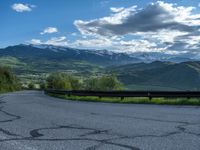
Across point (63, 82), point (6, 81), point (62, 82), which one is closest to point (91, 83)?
point (63, 82)

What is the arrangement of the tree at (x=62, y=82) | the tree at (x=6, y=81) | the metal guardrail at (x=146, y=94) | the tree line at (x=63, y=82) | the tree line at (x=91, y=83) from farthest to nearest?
the tree at (x=62, y=82), the tree line at (x=91, y=83), the tree line at (x=63, y=82), the tree at (x=6, y=81), the metal guardrail at (x=146, y=94)

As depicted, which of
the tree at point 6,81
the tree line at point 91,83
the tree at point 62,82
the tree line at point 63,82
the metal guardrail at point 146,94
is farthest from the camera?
the tree at point 62,82

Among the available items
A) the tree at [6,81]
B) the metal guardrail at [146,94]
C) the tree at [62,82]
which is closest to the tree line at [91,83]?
the tree at [62,82]

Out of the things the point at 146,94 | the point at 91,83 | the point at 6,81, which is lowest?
the point at 91,83

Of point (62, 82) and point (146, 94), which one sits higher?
point (146, 94)

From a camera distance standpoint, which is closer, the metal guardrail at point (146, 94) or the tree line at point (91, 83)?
the metal guardrail at point (146, 94)

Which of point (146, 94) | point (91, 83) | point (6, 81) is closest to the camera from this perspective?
point (146, 94)

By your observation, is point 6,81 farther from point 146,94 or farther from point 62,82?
point 146,94

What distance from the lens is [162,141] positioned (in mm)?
7691

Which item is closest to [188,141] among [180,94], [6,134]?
[6,134]

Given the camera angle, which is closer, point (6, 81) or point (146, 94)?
point (146, 94)

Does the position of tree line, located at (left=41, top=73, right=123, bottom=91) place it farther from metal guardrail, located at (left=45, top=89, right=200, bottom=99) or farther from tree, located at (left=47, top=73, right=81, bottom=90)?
metal guardrail, located at (left=45, top=89, right=200, bottom=99)

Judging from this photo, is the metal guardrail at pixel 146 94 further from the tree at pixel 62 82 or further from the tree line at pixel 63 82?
the tree at pixel 62 82

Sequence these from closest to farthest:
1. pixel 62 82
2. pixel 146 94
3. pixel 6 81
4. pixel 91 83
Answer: pixel 146 94 < pixel 6 81 < pixel 62 82 < pixel 91 83
